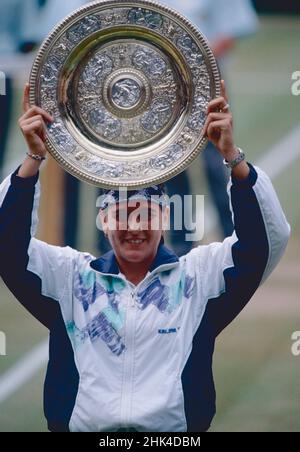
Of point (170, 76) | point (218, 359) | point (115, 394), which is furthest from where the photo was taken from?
point (218, 359)

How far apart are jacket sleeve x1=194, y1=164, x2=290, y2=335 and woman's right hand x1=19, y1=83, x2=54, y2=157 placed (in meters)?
0.56

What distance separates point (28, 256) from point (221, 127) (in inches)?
26.9

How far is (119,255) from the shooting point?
2.96 m

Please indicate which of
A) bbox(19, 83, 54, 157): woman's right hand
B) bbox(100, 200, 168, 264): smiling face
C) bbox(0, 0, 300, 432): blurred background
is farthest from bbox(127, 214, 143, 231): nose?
bbox(0, 0, 300, 432): blurred background

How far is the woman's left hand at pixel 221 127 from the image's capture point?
2.77 metres

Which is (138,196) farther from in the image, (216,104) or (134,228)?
(216,104)

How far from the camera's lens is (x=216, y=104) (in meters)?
2.80

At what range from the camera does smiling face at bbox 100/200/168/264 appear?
2.92 meters

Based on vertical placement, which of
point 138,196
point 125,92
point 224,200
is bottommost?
point 138,196

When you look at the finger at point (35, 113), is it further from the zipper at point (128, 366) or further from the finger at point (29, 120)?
the zipper at point (128, 366)

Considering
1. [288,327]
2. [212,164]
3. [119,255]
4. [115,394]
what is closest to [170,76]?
[119,255]

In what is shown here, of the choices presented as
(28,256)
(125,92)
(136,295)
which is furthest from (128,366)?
(125,92)

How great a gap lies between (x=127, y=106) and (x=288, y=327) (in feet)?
5.04
